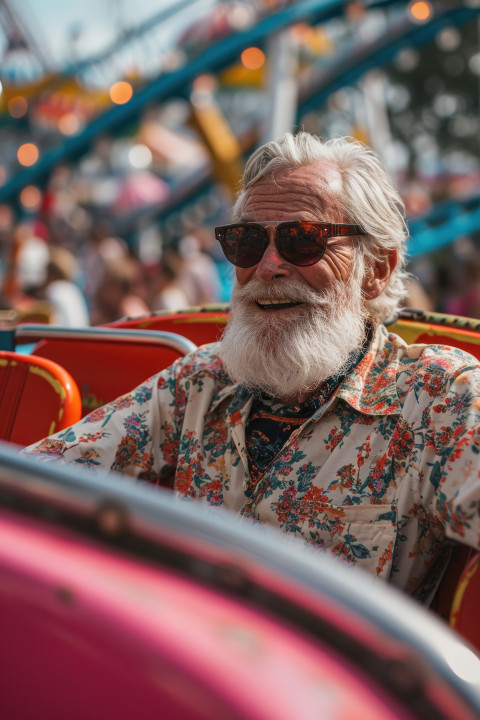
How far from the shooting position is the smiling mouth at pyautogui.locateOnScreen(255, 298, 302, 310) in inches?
77.0

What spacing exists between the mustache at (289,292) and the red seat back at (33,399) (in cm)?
60

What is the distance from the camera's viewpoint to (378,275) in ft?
6.87

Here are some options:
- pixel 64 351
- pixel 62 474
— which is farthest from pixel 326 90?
pixel 62 474

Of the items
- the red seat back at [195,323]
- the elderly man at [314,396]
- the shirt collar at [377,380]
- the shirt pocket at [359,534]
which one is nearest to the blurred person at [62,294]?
the red seat back at [195,323]

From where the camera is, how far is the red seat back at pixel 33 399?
2.14m

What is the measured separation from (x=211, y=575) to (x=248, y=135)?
12.5 metres

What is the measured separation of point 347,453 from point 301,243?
552mm

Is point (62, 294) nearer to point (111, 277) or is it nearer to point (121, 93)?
point (111, 277)

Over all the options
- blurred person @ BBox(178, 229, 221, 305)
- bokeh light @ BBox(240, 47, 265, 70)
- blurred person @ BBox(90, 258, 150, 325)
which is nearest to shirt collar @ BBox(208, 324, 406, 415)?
blurred person @ BBox(90, 258, 150, 325)

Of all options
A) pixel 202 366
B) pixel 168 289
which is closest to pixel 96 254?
pixel 168 289

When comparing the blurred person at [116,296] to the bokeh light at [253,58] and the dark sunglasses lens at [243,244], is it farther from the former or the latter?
the bokeh light at [253,58]

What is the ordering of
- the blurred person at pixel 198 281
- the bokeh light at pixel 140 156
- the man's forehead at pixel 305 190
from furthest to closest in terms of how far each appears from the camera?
the bokeh light at pixel 140 156, the blurred person at pixel 198 281, the man's forehead at pixel 305 190

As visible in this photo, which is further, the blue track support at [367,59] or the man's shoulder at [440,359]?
the blue track support at [367,59]

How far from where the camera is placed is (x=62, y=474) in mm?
837
